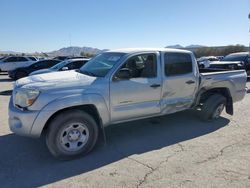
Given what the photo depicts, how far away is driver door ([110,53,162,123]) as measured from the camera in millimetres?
4902

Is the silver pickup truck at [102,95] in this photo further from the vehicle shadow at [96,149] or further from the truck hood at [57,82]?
the vehicle shadow at [96,149]

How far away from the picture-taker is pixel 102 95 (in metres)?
4.70

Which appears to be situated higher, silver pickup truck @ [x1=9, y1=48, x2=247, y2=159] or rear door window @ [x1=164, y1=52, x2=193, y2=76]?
rear door window @ [x1=164, y1=52, x2=193, y2=76]

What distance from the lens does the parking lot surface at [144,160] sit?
3.79m

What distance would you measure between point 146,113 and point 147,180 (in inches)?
70.4

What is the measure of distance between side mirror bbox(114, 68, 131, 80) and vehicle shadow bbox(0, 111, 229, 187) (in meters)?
1.28

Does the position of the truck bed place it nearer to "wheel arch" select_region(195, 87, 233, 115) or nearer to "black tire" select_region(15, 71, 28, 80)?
"wheel arch" select_region(195, 87, 233, 115)

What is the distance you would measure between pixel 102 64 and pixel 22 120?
76.9 inches

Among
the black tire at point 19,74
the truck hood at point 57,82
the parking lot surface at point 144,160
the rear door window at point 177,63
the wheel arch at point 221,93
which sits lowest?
the parking lot surface at point 144,160

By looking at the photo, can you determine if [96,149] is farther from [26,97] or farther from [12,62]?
[12,62]

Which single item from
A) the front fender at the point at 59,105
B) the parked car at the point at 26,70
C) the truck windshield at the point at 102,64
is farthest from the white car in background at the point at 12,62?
the front fender at the point at 59,105

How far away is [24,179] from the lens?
3.82 metres

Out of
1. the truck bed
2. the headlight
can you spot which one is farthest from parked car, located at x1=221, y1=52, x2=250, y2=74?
the headlight

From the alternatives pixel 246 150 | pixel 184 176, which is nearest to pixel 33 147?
pixel 184 176
